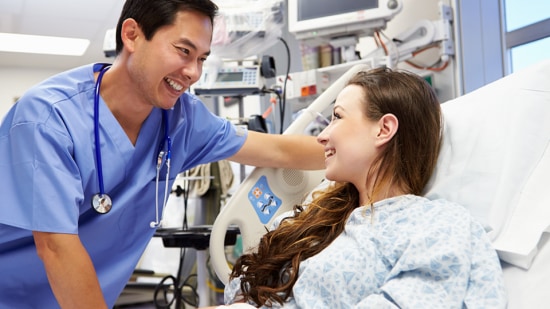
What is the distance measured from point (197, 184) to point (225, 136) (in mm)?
2130

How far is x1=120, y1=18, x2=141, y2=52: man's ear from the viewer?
1.42 meters

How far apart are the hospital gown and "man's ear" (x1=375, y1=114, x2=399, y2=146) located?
136 millimetres

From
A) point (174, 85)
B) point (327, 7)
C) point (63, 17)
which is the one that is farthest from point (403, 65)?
point (63, 17)

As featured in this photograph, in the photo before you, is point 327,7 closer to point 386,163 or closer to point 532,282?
point 386,163

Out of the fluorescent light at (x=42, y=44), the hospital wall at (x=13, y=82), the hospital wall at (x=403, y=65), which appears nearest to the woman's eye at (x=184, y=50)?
the hospital wall at (x=403, y=65)

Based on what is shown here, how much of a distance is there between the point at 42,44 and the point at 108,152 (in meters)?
5.75

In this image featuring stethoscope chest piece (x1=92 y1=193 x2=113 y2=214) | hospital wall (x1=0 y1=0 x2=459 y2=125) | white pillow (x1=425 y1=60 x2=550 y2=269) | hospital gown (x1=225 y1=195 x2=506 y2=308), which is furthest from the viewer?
hospital wall (x1=0 y1=0 x2=459 y2=125)

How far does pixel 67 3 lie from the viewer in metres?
Answer: 5.16

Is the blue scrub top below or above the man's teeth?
below

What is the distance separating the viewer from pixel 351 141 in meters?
1.25

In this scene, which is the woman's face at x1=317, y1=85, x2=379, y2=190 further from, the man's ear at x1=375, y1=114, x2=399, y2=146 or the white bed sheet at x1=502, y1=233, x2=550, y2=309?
the white bed sheet at x1=502, y1=233, x2=550, y2=309

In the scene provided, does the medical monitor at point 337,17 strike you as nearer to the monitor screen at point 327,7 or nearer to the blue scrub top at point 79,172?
the monitor screen at point 327,7

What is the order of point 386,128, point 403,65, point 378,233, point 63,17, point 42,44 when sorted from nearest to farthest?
point 378,233 → point 386,128 → point 403,65 → point 63,17 → point 42,44

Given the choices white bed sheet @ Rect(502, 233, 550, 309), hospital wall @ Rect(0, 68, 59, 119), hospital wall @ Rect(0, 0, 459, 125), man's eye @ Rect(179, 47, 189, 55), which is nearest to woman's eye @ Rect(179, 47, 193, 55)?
man's eye @ Rect(179, 47, 189, 55)
